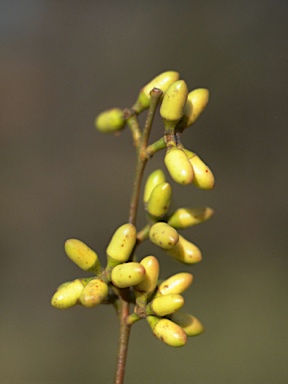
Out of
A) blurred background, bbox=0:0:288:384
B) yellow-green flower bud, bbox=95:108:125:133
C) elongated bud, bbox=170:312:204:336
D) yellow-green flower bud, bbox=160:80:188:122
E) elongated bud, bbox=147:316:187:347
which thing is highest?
blurred background, bbox=0:0:288:384

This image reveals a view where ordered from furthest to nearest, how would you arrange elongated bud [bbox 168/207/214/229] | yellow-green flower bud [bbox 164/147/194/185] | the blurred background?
the blurred background
elongated bud [bbox 168/207/214/229]
yellow-green flower bud [bbox 164/147/194/185]

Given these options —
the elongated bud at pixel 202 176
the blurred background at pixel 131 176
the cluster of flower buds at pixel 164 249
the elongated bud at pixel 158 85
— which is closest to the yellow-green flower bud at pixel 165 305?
the cluster of flower buds at pixel 164 249

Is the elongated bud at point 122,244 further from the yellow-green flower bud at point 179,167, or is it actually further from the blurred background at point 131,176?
the blurred background at point 131,176

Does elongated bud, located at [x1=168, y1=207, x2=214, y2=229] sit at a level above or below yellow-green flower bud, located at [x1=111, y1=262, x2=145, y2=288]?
above

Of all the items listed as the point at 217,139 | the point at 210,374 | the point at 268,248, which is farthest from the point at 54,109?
the point at 210,374

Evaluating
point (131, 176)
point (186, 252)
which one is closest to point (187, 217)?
point (186, 252)

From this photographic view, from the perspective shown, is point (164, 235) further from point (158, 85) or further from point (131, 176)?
point (131, 176)

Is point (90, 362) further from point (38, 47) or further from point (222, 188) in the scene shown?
point (38, 47)

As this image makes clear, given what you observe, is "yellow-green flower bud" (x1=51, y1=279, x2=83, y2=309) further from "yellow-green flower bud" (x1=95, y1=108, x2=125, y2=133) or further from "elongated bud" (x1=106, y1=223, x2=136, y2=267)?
"yellow-green flower bud" (x1=95, y1=108, x2=125, y2=133)

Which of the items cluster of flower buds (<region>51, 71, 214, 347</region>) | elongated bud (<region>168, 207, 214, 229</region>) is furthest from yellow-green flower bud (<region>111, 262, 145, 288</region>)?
elongated bud (<region>168, 207, 214, 229</region>)
